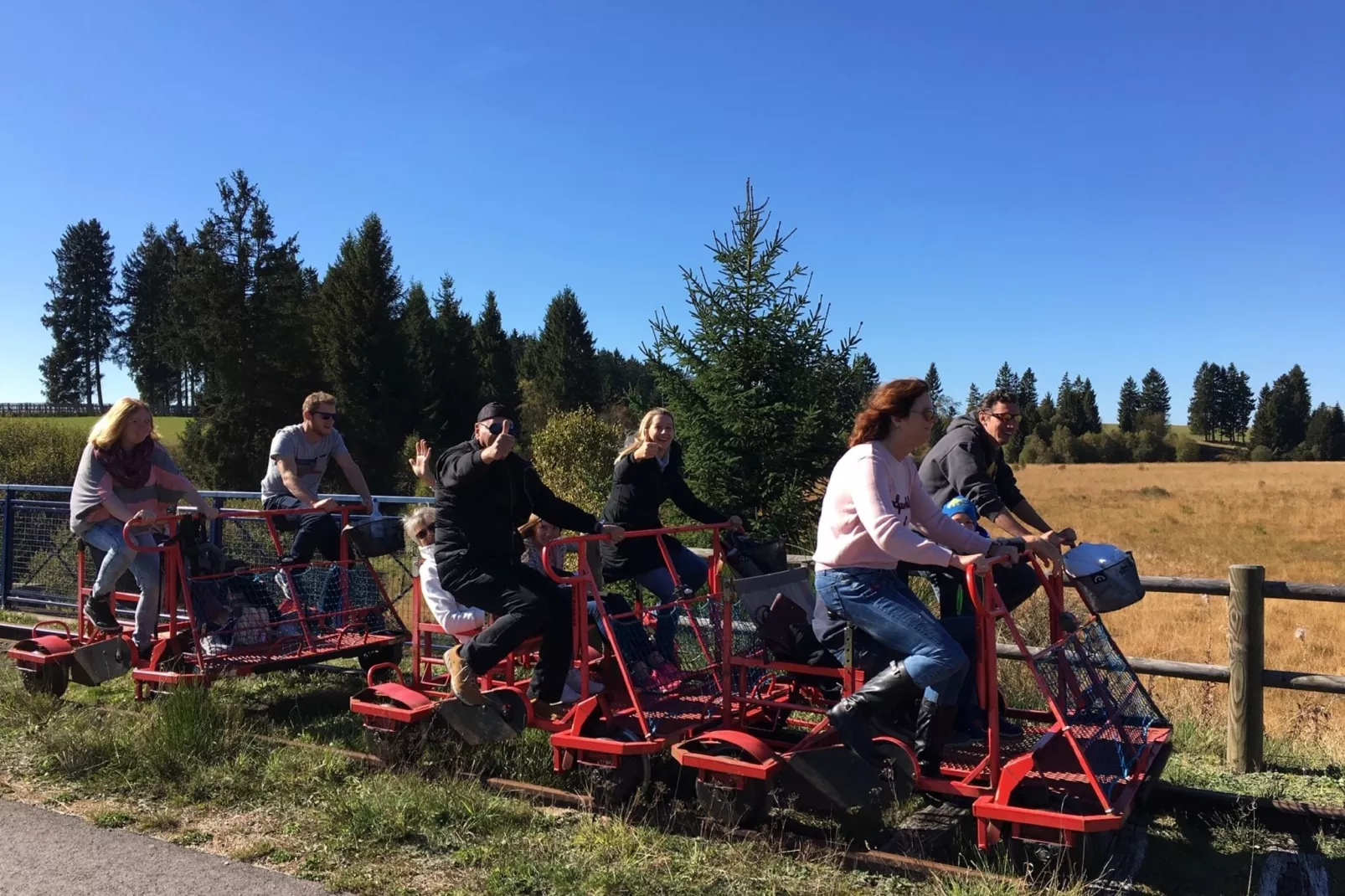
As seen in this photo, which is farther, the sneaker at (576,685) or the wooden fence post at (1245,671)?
the wooden fence post at (1245,671)

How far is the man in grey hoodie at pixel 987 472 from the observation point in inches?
209

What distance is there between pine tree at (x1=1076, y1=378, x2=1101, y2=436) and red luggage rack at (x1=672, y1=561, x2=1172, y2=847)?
346ft

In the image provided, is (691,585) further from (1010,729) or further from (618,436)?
(618,436)

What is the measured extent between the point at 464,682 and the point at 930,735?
8.38ft

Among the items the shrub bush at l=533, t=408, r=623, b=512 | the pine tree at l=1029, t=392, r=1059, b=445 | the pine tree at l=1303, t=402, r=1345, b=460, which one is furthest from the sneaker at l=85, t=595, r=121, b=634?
the pine tree at l=1303, t=402, r=1345, b=460

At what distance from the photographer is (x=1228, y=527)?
37812 mm

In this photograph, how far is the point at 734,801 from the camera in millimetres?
4887

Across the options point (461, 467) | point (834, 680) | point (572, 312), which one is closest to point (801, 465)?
point (834, 680)

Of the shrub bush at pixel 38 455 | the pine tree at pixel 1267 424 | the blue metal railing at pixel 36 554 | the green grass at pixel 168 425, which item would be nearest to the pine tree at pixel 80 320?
the green grass at pixel 168 425

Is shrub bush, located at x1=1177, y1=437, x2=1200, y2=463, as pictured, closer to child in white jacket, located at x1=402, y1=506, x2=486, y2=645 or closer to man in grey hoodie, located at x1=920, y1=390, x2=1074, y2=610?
man in grey hoodie, located at x1=920, y1=390, x2=1074, y2=610

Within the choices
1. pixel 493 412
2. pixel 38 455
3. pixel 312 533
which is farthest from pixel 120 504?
pixel 38 455

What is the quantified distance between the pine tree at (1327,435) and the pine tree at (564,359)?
2772 inches

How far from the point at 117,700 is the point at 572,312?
242ft

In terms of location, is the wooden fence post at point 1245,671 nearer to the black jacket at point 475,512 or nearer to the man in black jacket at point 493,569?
the man in black jacket at point 493,569
